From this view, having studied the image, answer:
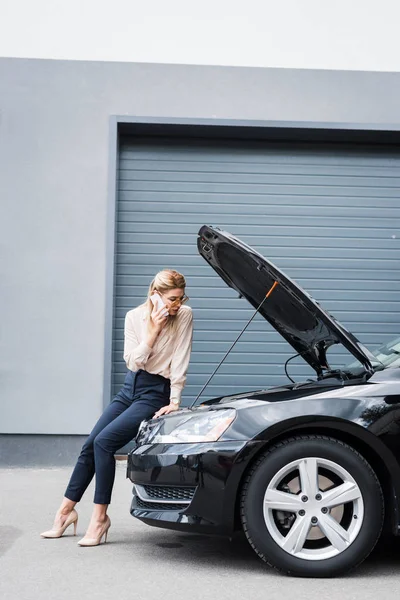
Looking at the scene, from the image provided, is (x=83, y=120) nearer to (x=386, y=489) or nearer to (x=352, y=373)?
(x=352, y=373)

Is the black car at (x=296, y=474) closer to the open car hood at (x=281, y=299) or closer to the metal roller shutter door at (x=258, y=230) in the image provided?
the open car hood at (x=281, y=299)

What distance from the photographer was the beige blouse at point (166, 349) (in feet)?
17.5

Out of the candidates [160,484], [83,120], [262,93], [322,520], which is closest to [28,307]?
[83,120]

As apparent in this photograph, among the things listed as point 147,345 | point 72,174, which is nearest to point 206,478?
point 147,345

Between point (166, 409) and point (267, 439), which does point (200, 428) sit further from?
point (166, 409)

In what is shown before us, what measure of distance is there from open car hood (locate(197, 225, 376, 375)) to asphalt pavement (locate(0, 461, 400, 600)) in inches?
45.4

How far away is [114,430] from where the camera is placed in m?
5.23

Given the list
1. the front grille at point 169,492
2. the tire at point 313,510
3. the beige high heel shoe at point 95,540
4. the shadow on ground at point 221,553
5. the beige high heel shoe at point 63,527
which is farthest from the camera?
the beige high heel shoe at point 63,527

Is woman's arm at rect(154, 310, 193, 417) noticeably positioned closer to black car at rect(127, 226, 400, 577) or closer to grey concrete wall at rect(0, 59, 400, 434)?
black car at rect(127, 226, 400, 577)

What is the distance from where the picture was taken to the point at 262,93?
9336mm

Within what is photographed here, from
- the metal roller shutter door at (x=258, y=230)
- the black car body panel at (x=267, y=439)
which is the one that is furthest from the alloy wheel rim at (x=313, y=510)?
the metal roller shutter door at (x=258, y=230)

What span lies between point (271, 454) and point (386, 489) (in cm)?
62

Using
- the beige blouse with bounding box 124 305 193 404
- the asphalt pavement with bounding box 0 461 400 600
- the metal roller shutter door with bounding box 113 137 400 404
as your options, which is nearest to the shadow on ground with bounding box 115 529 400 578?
the asphalt pavement with bounding box 0 461 400 600

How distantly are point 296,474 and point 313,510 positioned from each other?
20 centimetres
